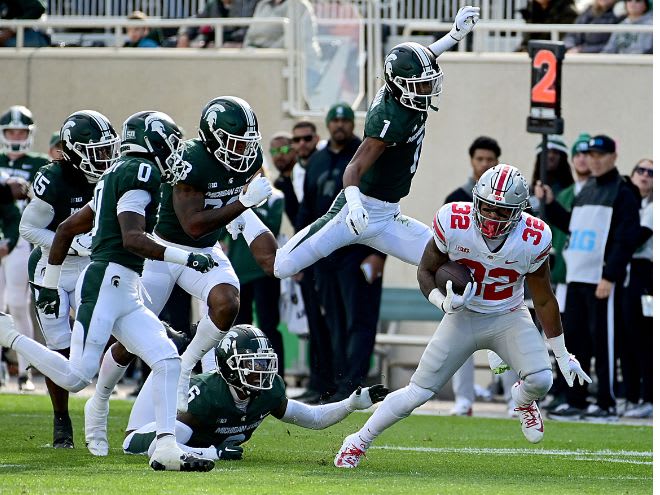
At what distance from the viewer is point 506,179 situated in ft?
26.2

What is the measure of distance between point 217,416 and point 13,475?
1.21 meters

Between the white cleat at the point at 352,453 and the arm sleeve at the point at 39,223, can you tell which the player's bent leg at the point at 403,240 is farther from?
the arm sleeve at the point at 39,223

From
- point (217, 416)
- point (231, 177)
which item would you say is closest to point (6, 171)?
point (231, 177)

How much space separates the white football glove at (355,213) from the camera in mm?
8570

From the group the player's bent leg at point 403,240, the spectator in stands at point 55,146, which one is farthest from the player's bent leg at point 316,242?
the spectator in stands at point 55,146

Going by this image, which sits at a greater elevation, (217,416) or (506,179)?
(506,179)

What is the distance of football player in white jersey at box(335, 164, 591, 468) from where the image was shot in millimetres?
8078

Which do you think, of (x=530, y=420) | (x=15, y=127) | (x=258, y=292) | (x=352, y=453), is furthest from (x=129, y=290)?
(x=15, y=127)

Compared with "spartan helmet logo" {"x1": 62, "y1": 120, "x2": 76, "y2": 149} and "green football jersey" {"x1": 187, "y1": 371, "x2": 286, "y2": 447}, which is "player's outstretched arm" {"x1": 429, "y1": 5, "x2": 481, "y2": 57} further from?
"green football jersey" {"x1": 187, "y1": 371, "x2": 286, "y2": 447}

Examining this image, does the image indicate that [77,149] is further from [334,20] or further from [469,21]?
[334,20]

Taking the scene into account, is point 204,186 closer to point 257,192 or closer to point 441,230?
point 257,192

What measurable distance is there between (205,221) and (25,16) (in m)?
8.52

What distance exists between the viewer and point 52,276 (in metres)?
8.70

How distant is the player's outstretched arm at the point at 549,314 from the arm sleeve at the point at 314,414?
1142 millimetres
